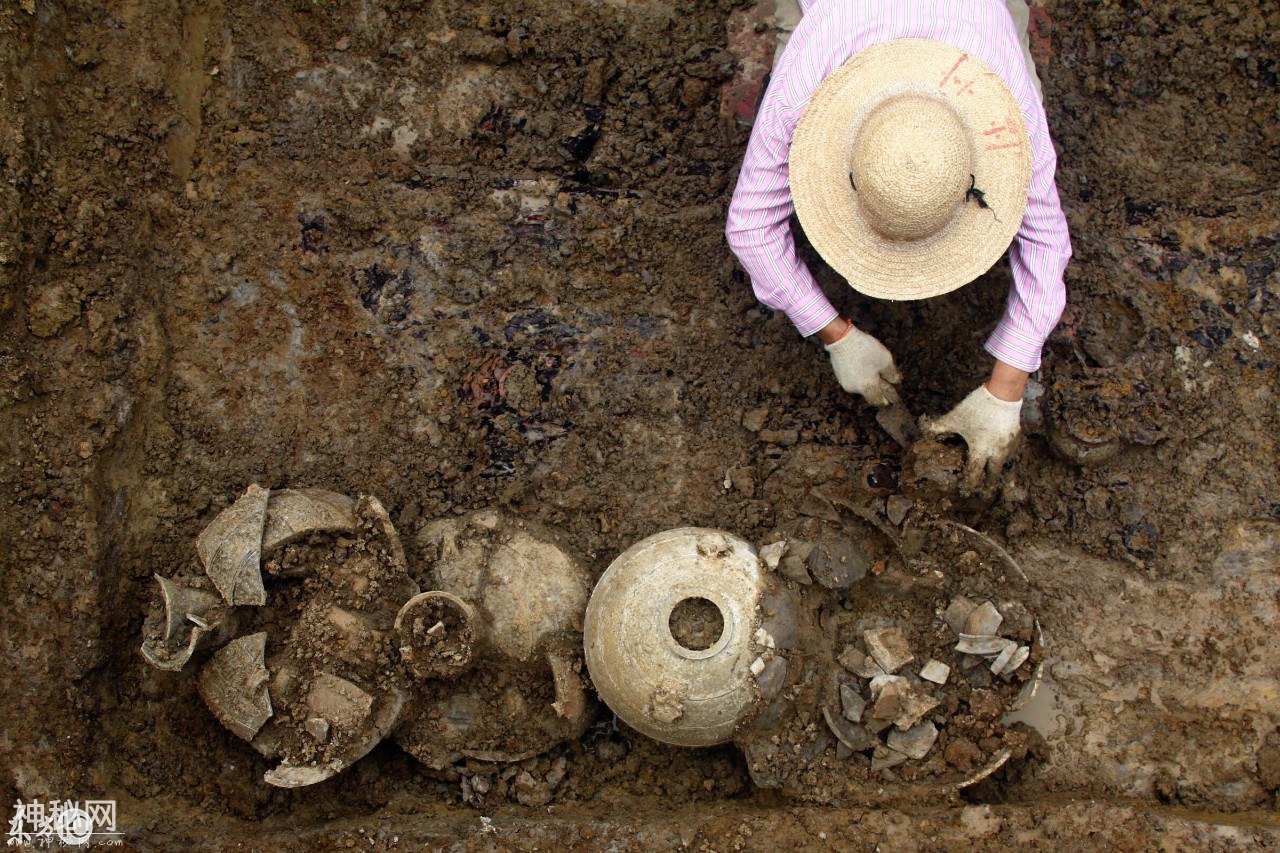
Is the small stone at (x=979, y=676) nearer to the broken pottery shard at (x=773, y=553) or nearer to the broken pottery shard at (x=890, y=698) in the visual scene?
the broken pottery shard at (x=890, y=698)

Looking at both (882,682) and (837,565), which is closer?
(882,682)

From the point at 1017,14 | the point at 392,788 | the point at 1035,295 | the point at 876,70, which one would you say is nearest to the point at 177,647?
the point at 392,788

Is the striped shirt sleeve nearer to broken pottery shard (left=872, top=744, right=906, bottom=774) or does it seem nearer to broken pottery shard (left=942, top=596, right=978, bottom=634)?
broken pottery shard (left=942, top=596, right=978, bottom=634)

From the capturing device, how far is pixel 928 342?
12.9ft

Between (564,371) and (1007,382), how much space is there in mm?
1765

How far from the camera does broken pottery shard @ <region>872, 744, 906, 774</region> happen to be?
3338mm

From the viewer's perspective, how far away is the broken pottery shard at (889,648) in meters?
3.39

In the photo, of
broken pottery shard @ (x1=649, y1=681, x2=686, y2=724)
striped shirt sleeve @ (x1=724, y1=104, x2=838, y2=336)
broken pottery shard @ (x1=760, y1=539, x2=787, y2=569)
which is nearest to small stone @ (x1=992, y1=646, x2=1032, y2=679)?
broken pottery shard @ (x1=760, y1=539, x2=787, y2=569)

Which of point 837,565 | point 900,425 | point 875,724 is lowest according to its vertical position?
point 875,724

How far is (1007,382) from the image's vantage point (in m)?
3.43

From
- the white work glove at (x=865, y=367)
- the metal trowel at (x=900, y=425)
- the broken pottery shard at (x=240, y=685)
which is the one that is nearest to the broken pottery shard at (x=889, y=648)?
the metal trowel at (x=900, y=425)

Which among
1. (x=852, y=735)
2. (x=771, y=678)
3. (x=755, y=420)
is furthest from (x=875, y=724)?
(x=755, y=420)

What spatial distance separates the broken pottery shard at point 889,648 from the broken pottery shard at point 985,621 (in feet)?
0.78

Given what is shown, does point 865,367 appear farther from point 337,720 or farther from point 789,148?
point 337,720
